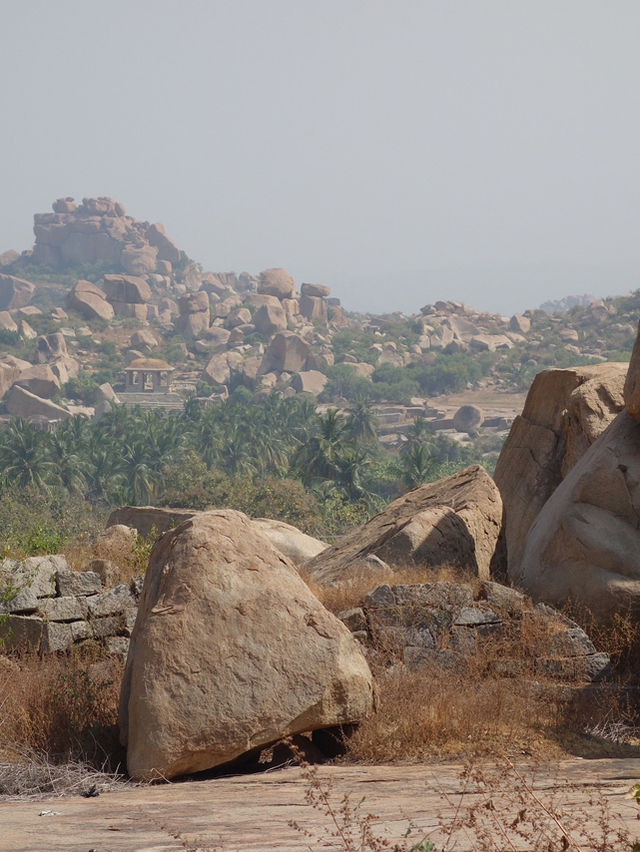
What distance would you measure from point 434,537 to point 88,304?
130077 millimetres

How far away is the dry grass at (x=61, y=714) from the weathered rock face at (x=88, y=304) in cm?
13192

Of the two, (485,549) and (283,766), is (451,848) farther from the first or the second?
(485,549)

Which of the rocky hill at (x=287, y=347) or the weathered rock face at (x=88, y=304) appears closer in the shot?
the rocky hill at (x=287, y=347)

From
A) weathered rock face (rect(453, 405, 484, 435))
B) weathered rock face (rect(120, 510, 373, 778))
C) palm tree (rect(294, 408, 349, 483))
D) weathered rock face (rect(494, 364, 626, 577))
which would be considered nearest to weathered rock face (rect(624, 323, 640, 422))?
weathered rock face (rect(494, 364, 626, 577))

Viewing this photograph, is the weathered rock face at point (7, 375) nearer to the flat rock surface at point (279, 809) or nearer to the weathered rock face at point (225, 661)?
the weathered rock face at point (225, 661)

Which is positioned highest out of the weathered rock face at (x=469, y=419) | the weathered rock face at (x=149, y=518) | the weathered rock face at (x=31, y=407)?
the weathered rock face at (x=149, y=518)

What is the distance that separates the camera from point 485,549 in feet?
35.0

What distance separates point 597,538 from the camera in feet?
29.4

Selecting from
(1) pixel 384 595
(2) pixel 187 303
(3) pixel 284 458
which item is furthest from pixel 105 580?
(2) pixel 187 303

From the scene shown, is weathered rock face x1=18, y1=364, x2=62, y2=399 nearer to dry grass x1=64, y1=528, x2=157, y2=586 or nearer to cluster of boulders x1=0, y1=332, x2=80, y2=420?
cluster of boulders x1=0, y1=332, x2=80, y2=420

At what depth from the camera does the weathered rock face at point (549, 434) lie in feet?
38.6

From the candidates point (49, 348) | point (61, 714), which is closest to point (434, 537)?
point (61, 714)

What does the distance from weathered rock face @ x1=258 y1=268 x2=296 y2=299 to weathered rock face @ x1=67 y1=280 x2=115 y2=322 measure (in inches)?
940

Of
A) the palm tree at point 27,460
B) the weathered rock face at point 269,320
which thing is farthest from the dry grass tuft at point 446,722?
the weathered rock face at point 269,320
